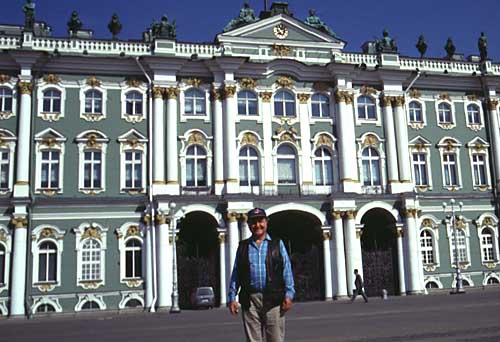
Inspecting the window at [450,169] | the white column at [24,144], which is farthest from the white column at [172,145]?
the window at [450,169]

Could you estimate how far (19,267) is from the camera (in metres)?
31.5

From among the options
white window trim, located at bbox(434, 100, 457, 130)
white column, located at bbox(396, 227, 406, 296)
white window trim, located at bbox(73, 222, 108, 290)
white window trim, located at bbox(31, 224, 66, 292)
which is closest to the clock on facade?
white window trim, located at bbox(434, 100, 457, 130)

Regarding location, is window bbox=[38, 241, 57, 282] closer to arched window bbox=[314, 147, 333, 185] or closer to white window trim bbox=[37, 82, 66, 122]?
white window trim bbox=[37, 82, 66, 122]

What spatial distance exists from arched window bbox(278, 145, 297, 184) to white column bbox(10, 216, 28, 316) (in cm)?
1495

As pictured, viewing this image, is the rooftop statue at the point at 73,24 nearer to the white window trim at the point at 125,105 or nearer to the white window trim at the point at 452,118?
the white window trim at the point at 125,105

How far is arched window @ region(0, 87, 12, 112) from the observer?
33.8 m

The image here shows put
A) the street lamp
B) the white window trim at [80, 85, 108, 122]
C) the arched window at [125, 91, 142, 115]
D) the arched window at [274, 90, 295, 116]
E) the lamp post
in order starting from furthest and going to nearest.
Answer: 1. the arched window at [274, 90, 295, 116]
2. the street lamp
3. the arched window at [125, 91, 142, 115]
4. the white window trim at [80, 85, 108, 122]
5. the lamp post

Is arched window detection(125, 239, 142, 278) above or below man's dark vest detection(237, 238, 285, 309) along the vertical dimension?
above

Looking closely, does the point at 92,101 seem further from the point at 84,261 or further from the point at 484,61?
the point at 484,61

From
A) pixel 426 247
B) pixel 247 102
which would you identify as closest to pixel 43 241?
pixel 247 102

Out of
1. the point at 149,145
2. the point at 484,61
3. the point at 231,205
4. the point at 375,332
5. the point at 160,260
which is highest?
the point at 484,61

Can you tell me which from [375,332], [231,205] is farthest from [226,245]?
[375,332]

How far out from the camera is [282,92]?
123ft

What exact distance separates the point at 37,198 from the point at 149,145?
6886mm
